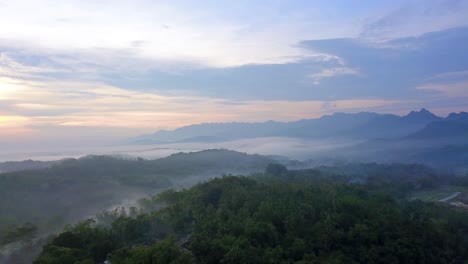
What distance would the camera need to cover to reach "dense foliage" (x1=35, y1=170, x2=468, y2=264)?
1842cm

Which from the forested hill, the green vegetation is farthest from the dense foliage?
the forested hill

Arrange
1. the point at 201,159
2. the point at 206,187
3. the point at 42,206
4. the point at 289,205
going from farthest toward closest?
the point at 201,159 < the point at 42,206 < the point at 206,187 < the point at 289,205

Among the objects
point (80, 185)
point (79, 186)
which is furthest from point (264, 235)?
point (80, 185)

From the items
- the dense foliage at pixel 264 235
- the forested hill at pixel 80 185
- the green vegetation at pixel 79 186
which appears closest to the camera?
the dense foliage at pixel 264 235

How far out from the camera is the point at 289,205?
1029 inches

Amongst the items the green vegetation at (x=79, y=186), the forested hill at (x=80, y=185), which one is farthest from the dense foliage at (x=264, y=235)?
the forested hill at (x=80, y=185)

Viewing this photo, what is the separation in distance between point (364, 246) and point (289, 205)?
566 centimetres

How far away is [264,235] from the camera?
69.3 ft

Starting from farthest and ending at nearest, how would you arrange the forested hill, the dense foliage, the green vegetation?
the forested hill
the green vegetation
the dense foliage

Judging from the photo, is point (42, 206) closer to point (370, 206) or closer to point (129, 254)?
point (129, 254)

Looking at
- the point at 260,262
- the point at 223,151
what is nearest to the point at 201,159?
the point at 223,151

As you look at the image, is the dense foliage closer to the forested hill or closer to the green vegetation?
the green vegetation

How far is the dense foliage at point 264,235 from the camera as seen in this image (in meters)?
18.4

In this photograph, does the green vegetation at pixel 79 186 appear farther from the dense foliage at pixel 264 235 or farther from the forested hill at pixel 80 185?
the dense foliage at pixel 264 235
